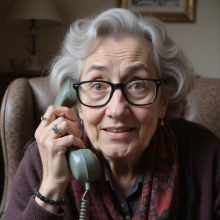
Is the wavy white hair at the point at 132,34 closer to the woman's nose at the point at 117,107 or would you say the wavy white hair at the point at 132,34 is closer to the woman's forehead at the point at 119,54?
the woman's forehead at the point at 119,54

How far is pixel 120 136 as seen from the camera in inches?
37.8

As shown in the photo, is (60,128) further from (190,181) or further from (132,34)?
(190,181)

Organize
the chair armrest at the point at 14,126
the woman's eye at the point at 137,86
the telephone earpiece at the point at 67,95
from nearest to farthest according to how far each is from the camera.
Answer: the woman's eye at the point at 137,86
the telephone earpiece at the point at 67,95
the chair armrest at the point at 14,126

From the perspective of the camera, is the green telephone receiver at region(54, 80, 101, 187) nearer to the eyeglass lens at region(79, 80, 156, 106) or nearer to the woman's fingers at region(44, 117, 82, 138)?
the woman's fingers at region(44, 117, 82, 138)

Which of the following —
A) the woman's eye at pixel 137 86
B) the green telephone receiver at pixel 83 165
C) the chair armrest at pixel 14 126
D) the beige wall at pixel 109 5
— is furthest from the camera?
the beige wall at pixel 109 5

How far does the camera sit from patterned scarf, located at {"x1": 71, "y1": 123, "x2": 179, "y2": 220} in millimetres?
1010

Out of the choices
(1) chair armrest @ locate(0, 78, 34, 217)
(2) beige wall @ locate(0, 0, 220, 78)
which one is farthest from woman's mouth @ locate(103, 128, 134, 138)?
(2) beige wall @ locate(0, 0, 220, 78)

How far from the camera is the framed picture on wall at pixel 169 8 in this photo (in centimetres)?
315

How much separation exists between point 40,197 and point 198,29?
296cm

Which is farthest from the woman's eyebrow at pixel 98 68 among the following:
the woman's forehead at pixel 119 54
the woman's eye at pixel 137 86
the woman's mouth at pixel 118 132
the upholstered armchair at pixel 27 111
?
the upholstered armchair at pixel 27 111

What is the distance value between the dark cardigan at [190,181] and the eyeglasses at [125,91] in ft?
1.14

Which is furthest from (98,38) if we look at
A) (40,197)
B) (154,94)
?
(40,197)

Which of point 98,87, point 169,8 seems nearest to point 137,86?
point 98,87

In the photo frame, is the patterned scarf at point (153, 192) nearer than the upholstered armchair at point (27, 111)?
Yes
